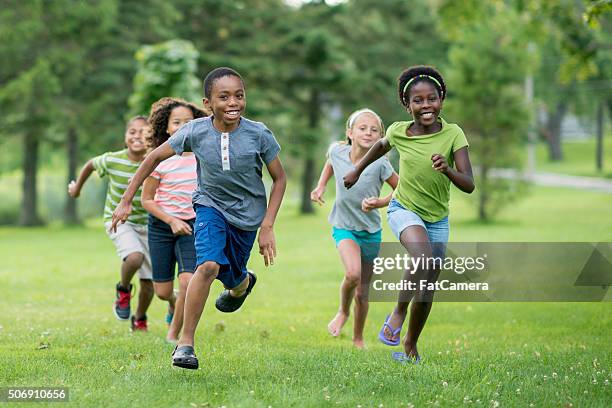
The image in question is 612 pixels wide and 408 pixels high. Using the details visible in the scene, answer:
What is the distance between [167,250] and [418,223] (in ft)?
8.64

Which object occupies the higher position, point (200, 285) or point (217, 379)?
point (200, 285)

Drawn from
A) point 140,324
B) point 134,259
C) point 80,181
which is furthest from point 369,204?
point 80,181

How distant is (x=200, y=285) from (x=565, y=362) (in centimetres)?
311

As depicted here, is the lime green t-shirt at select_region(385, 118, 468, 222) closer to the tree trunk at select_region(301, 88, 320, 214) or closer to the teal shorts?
the teal shorts

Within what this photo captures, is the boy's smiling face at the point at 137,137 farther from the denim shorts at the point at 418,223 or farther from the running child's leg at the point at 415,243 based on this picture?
the running child's leg at the point at 415,243

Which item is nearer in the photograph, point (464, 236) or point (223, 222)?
point (223, 222)

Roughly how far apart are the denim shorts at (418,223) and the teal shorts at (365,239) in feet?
4.86

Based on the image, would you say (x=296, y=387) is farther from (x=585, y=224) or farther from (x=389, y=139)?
(x=585, y=224)

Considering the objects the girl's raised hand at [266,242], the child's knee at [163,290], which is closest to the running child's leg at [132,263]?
the child's knee at [163,290]

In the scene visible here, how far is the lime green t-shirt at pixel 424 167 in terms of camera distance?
7.11m

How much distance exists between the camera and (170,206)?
8367 mm

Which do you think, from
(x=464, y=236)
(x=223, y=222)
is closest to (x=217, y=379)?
(x=223, y=222)

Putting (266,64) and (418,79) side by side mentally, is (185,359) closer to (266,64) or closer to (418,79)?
(418,79)

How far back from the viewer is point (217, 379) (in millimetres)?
6469
